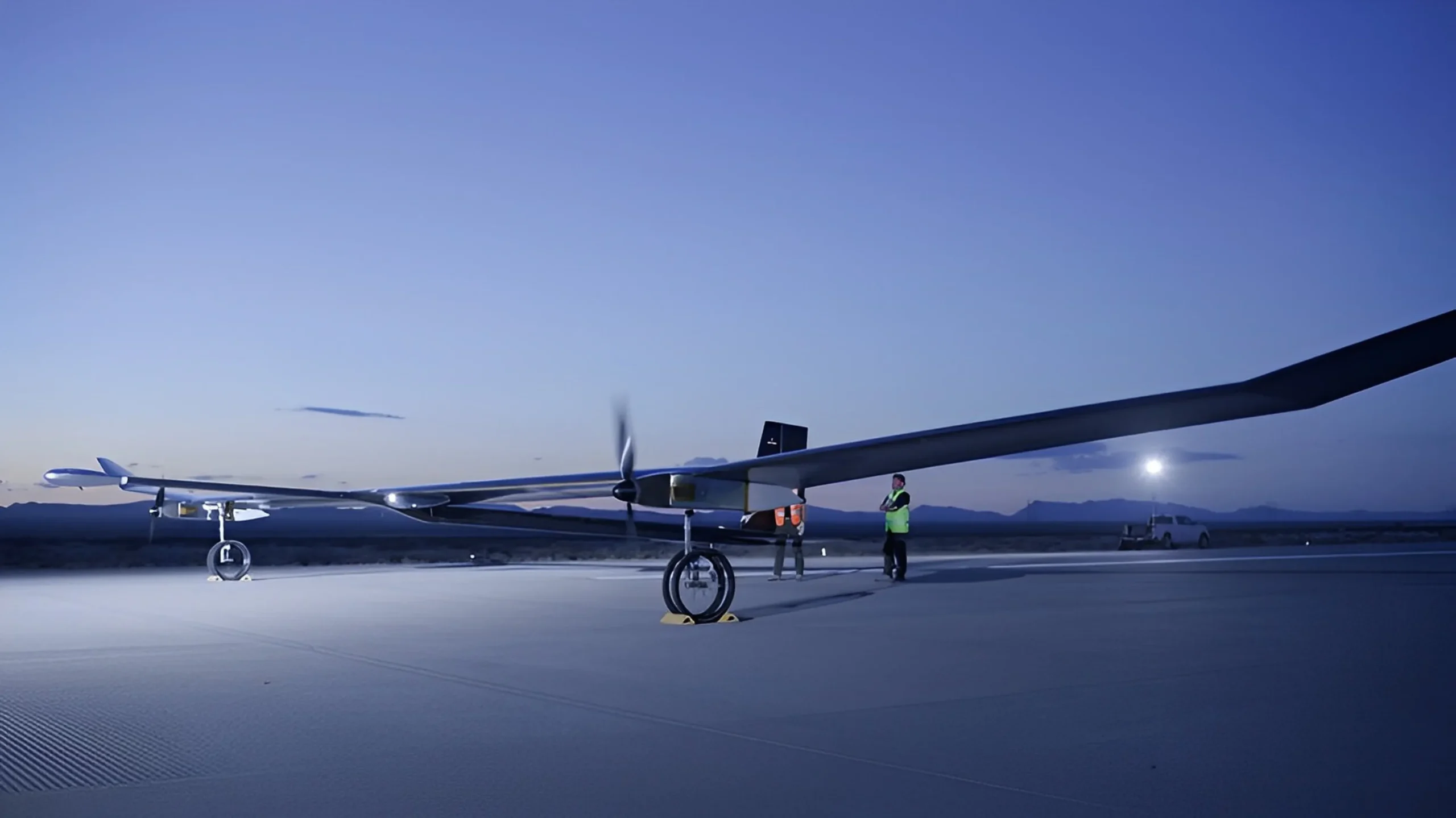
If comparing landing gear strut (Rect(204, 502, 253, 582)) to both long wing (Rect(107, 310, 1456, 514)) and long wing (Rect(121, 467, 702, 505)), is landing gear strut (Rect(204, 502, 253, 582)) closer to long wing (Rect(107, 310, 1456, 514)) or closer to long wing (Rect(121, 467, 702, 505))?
long wing (Rect(121, 467, 702, 505))

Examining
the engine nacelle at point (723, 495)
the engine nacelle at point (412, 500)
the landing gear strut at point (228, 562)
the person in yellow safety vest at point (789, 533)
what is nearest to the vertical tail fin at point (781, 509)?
the person in yellow safety vest at point (789, 533)

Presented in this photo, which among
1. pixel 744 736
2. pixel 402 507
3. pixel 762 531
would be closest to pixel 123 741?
pixel 744 736

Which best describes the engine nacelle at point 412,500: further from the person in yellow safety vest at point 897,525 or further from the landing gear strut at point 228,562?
the person in yellow safety vest at point 897,525

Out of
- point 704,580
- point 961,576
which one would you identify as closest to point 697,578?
point 704,580

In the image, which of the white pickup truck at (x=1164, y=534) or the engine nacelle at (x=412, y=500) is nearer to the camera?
the engine nacelle at (x=412, y=500)

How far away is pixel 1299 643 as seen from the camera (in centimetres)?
1009

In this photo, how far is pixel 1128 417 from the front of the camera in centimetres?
996

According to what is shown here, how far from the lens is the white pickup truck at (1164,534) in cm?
4488

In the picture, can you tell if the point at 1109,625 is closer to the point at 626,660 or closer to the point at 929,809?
the point at 626,660

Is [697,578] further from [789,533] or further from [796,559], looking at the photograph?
[796,559]

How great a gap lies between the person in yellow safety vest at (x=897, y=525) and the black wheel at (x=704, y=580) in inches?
270

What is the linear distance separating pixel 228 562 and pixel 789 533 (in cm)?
1167

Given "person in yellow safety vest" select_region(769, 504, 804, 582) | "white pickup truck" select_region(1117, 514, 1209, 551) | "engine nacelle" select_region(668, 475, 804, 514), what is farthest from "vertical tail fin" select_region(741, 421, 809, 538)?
"white pickup truck" select_region(1117, 514, 1209, 551)

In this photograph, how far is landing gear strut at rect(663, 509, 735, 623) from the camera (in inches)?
493
